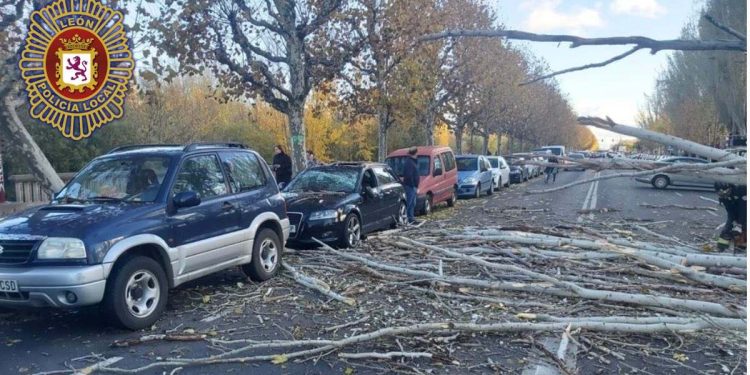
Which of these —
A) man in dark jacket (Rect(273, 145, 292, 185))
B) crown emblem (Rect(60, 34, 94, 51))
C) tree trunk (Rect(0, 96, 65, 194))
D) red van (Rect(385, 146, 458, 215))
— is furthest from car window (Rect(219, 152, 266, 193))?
man in dark jacket (Rect(273, 145, 292, 185))

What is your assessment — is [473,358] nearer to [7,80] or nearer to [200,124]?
[7,80]

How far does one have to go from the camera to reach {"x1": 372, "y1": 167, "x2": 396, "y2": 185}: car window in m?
11.3

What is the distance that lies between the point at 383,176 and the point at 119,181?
20.4 feet

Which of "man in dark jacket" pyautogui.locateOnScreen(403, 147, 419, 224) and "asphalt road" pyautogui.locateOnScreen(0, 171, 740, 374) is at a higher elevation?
"man in dark jacket" pyautogui.locateOnScreen(403, 147, 419, 224)

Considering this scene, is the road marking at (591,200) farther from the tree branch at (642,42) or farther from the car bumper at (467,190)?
the tree branch at (642,42)

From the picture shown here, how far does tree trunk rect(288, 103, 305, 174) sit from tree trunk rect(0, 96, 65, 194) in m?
6.19

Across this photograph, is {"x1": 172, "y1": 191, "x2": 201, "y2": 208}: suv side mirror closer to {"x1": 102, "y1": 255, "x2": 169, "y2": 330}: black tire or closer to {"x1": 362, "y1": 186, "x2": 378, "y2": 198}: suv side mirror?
{"x1": 102, "y1": 255, "x2": 169, "y2": 330}: black tire

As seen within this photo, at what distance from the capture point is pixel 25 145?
936cm

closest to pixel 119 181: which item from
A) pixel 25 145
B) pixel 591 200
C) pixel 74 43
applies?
pixel 25 145

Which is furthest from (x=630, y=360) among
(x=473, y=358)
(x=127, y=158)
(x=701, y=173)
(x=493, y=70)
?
(x=493, y=70)

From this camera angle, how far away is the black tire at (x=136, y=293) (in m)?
5.08

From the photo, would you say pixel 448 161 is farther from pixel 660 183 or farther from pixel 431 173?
pixel 660 183

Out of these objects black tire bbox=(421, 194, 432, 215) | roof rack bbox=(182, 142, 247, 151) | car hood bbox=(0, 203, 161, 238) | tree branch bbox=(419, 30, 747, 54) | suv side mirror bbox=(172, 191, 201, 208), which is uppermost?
tree branch bbox=(419, 30, 747, 54)

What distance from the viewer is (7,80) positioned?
28.7 feet
